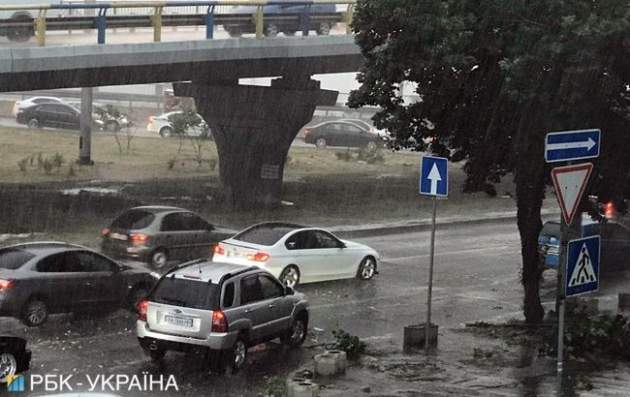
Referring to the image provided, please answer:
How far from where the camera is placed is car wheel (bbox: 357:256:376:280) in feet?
79.8

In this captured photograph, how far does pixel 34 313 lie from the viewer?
1783cm

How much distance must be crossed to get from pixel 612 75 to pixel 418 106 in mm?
3119

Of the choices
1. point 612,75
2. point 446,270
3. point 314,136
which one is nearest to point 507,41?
point 612,75

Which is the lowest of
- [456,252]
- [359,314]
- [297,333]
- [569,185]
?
[359,314]

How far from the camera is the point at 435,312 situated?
21250 millimetres

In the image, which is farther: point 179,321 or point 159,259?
point 159,259

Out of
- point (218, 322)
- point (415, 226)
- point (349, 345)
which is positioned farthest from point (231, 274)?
point (415, 226)

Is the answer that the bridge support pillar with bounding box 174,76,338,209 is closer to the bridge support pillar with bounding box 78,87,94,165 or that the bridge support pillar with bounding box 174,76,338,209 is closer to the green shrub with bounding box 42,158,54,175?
the bridge support pillar with bounding box 78,87,94,165

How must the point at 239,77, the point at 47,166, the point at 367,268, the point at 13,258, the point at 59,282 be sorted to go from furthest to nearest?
the point at 47,166 < the point at 239,77 < the point at 367,268 < the point at 59,282 < the point at 13,258

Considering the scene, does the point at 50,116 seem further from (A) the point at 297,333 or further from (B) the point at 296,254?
(A) the point at 297,333

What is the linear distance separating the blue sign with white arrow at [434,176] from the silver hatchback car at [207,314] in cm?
294

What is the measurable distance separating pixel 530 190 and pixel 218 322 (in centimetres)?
632

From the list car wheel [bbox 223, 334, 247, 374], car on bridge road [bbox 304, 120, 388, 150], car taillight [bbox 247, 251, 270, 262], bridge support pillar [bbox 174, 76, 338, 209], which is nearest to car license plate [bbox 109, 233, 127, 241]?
car taillight [bbox 247, 251, 270, 262]

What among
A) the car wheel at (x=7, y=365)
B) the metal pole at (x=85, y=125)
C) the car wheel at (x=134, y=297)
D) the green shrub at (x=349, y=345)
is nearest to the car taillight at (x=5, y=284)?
the car wheel at (x=134, y=297)
